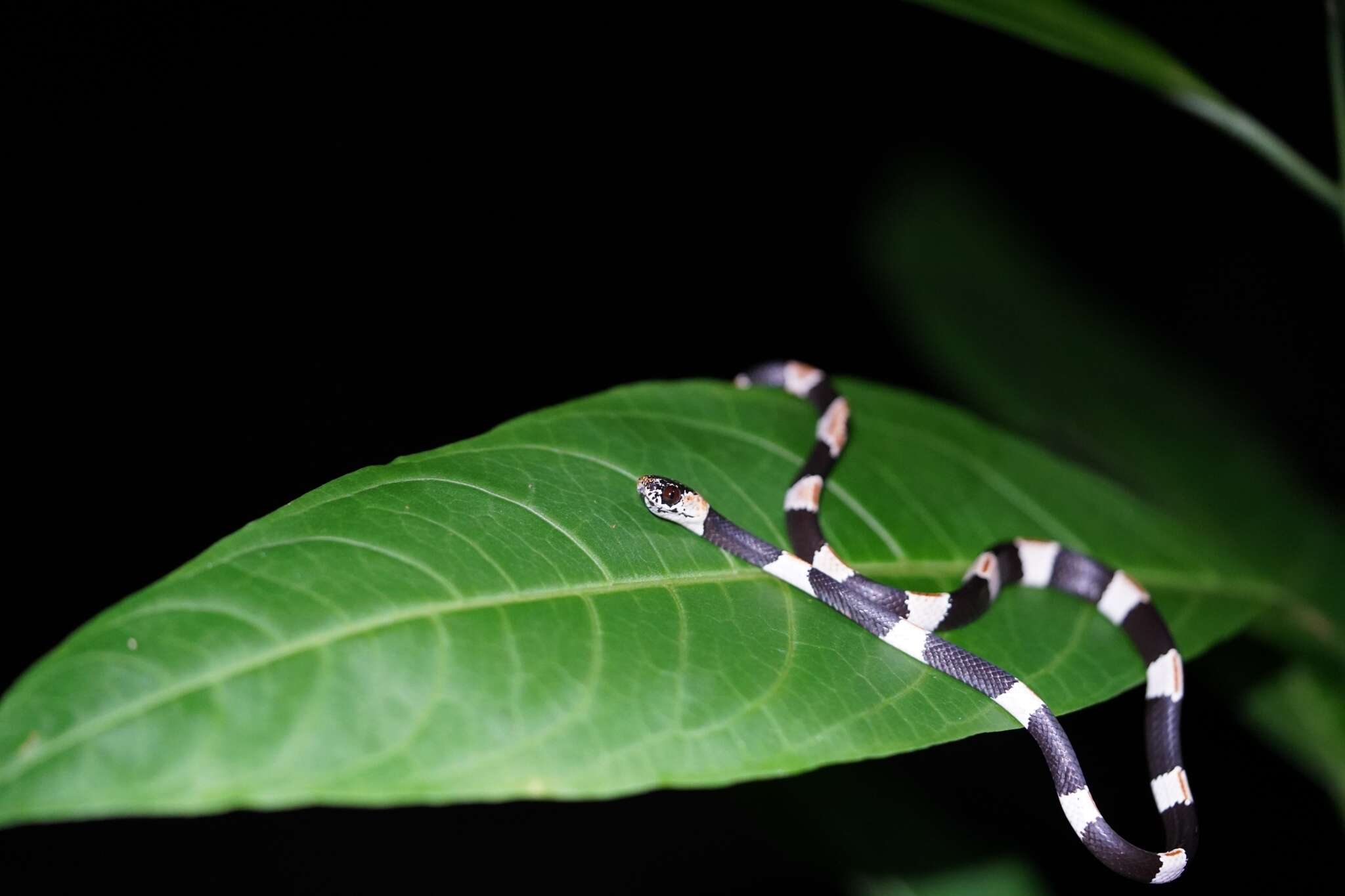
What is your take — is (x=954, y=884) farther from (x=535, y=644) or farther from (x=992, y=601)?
(x=535, y=644)

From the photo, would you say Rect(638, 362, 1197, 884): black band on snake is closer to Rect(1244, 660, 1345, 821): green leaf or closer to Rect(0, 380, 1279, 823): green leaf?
Rect(0, 380, 1279, 823): green leaf

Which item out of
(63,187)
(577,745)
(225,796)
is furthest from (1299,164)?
(63,187)

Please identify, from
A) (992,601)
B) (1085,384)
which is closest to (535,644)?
(992,601)

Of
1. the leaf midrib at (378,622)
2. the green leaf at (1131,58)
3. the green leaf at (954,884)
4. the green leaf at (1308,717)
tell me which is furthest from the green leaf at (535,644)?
the green leaf at (1131,58)

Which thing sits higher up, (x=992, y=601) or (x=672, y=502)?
(x=672, y=502)

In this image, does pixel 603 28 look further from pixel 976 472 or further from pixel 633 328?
pixel 976 472

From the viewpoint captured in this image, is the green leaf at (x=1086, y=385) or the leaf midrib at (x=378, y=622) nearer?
the leaf midrib at (x=378, y=622)

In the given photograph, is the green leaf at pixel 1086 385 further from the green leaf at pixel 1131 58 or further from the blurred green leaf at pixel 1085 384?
the green leaf at pixel 1131 58
